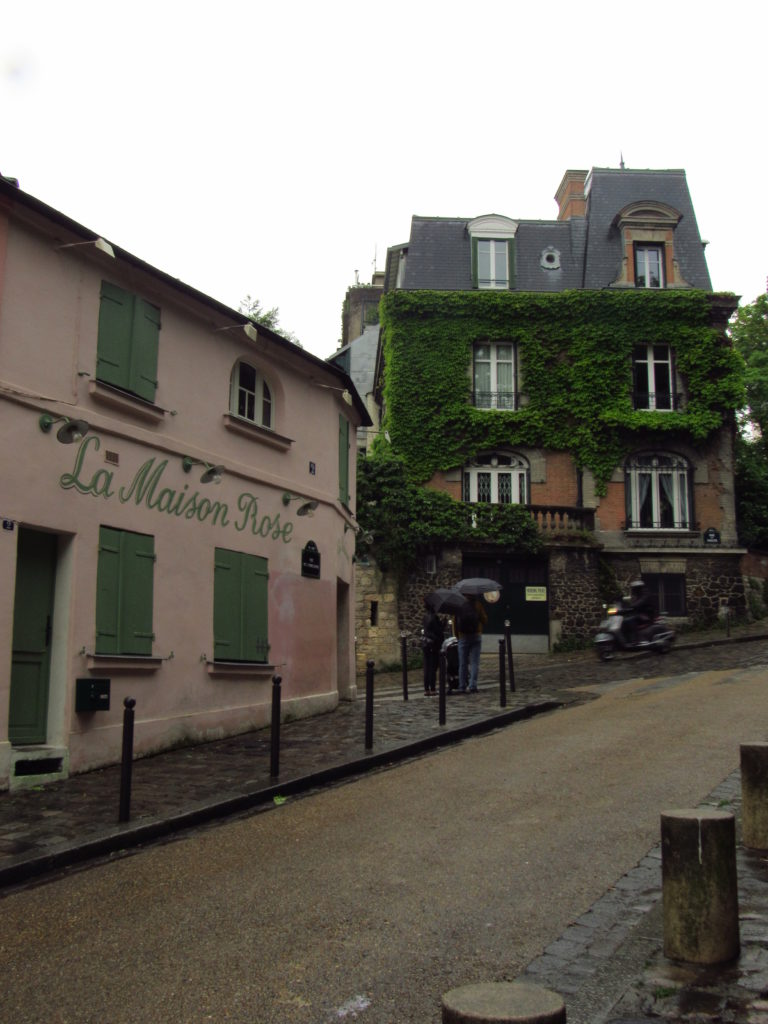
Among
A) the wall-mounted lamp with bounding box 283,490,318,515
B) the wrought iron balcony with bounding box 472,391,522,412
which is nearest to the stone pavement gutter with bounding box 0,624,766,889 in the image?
the wall-mounted lamp with bounding box 283,490,318,515

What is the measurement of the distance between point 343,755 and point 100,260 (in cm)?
592

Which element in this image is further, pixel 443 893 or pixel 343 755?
Answer: pixel 343 755

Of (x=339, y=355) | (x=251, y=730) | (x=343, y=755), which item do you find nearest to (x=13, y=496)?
(x=343, y=755)

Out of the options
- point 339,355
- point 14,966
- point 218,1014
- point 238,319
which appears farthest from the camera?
point 339,355

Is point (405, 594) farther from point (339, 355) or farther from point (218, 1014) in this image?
point (218, 1014)

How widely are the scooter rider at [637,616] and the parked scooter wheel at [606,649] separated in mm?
365

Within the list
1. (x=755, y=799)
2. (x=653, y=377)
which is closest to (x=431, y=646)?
(x=755, y=799)

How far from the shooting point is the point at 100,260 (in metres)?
10.8

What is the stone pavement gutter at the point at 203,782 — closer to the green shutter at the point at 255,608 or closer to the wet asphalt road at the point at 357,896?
the wet asphalt road at the point at 357,896

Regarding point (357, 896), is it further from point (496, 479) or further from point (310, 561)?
point (496, 479)

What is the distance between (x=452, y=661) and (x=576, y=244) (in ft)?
62.2

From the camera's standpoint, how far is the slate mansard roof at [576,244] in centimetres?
3052

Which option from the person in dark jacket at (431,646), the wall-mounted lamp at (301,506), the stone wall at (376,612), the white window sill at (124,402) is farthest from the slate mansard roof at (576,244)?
the white window sill at (124,402)

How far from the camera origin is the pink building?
9.76m
